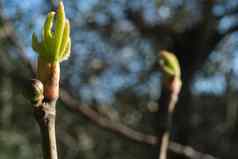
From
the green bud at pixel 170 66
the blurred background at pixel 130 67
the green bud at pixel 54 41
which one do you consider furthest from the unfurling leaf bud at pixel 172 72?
the blurred background at pixel 130 67

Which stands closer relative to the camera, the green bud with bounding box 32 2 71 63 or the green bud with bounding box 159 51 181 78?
the green bud with bounding box 32 2 71 63

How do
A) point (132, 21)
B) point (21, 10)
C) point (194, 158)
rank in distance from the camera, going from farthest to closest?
point (132, 21) < point (21, 10) < point (194, 158)

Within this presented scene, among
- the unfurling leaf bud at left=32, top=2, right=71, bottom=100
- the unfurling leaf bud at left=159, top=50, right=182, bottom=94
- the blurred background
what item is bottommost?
the blurred background

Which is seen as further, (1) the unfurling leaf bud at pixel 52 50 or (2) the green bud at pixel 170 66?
(2) the green bud at pixel 170 66

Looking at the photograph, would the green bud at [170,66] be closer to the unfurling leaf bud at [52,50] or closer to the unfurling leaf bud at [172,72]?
the unfurling leaf bud at [172,72]

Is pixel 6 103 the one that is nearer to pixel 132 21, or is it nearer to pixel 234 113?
pixel 132 21

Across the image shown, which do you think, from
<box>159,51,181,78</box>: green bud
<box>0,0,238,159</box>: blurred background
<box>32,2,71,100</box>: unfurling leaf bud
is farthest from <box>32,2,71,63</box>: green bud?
<box>0,0,238,159</box>: blurred background

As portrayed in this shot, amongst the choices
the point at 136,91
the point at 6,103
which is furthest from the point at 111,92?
the point at 6,103

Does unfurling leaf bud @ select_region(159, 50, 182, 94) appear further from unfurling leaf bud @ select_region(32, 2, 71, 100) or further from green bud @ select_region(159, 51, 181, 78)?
unfurling leaf bud @ select_region(32, 2, 71, 100)

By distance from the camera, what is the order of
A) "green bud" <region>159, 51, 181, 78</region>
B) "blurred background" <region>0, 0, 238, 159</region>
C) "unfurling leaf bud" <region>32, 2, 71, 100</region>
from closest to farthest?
1. "unfurling leaf bud" <region>32, 2, 71, 100</region>
2. "green bud" <region>159, 51, 181, 78</region>
3. "blurred background" <region>0, 0, 238, 159</region>
